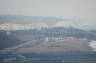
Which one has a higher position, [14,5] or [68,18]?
[14,5]

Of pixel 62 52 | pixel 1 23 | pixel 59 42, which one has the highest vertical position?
pixel 1 23

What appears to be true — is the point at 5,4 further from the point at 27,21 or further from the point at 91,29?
the point at 91,29

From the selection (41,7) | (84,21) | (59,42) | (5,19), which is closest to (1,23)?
(5,19)

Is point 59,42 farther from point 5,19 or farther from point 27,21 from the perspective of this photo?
point 5,19

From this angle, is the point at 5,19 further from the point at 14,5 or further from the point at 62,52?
the point at 62,52

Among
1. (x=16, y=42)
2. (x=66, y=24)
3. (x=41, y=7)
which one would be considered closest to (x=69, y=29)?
(x=66, y=24)

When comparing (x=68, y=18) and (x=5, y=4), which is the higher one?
(x=5, y=4)

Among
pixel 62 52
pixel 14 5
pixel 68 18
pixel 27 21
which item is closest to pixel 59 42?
pixel 62 52
